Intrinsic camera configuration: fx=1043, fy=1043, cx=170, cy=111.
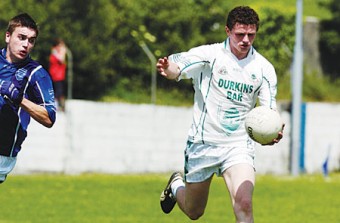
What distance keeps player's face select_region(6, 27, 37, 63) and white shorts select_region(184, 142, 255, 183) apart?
211cm

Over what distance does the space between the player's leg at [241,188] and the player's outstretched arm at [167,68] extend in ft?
3.67

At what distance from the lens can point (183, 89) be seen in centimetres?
3059

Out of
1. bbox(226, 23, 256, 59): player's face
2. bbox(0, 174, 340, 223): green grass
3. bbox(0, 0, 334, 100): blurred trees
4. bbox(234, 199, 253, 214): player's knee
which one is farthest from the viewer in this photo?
bbox(0, 0, 334, 100): blurred trees

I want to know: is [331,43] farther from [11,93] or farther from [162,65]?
[11,93]

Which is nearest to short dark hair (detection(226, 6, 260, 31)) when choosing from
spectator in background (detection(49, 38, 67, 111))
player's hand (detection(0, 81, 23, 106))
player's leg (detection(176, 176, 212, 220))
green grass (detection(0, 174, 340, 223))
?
player's leg (detection(176, 176, 212, 220))

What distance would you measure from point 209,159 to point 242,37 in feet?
4.32

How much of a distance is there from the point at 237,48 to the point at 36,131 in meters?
12.8

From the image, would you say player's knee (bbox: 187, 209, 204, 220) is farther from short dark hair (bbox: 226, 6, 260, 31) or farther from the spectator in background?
the spectator in background

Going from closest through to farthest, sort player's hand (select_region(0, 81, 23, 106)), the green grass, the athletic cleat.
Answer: player's hand (select_region(0, 81, 23, 106)), the athletic cleat, the green grass

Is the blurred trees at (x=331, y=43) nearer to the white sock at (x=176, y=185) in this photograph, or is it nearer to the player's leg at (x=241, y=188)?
the white sock at (x=176, y=185)

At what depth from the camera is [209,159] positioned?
1080 cm

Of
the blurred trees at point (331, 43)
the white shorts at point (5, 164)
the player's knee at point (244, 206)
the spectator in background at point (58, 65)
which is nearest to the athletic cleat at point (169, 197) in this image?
the player's knee at point (244, 206)

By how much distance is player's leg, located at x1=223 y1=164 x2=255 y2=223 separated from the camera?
33.3 feet

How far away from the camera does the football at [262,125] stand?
1017 centimetres
